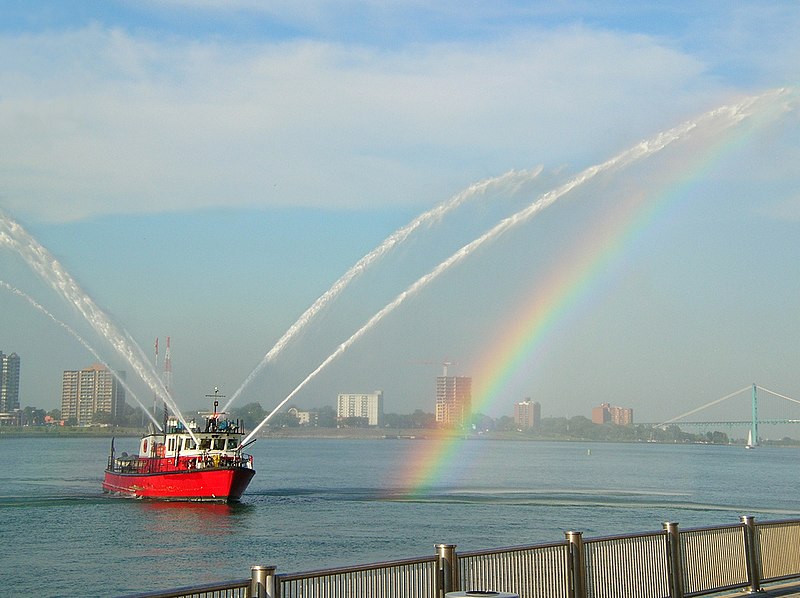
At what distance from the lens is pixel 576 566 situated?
1733 cm

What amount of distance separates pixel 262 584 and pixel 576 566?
627 centimetres

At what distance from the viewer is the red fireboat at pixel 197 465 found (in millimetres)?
69500

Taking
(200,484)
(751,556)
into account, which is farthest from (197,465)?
(751,556)

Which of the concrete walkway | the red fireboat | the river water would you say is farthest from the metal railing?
the red fireboat

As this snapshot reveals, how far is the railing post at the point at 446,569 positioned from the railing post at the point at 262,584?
10.1 feet

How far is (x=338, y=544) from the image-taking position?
5159 centimetres

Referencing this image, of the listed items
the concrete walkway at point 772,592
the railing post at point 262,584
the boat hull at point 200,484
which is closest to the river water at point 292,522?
the boat hull at point 200,484

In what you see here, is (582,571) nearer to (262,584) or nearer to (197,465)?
(262,584)

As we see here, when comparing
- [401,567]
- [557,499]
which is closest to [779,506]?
[557,499]

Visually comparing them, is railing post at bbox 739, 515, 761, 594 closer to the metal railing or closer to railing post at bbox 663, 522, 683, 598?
the metal railing

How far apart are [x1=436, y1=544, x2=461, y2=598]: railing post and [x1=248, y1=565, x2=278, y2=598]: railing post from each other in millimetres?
3078

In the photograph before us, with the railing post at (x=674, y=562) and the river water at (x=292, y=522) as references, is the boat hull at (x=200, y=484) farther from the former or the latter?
the railing post at (x=674, y=562)

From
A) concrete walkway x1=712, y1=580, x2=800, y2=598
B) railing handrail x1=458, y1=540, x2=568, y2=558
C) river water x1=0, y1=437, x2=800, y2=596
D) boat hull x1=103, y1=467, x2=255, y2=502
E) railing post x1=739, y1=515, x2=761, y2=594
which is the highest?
railing handrail x1=458, y1=540, x2=568, y2=558

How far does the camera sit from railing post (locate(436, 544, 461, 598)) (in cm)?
1561
